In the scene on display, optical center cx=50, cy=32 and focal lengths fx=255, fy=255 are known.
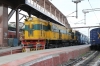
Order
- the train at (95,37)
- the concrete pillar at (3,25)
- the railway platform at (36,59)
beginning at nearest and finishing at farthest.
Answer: the railway platform at (36,59) < the train at (95,37) < the concrete pillar at (3,25)

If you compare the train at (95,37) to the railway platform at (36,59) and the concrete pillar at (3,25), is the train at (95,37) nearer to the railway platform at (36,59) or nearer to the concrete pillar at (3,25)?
the concrete pillar at (3,25)

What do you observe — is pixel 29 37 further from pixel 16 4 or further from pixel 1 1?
pixel 16 4

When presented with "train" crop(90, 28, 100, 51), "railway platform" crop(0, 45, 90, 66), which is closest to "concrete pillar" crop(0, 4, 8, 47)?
"train" crop(90, 28, 100, 51)

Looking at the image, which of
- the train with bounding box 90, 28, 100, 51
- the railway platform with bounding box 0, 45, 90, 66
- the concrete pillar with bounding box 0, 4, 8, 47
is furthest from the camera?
the concrete pillar with bounding box 0, 4, 8, 47

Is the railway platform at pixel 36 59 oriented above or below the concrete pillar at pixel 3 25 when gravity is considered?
below

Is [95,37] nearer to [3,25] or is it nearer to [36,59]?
[3,25]

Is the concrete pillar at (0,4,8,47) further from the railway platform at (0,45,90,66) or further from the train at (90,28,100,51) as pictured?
the railway platform at (0,45,90,66)

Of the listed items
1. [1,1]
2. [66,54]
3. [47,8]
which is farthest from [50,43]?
[47,8]

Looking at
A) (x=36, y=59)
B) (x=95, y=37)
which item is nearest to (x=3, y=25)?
(x=95, y=37)

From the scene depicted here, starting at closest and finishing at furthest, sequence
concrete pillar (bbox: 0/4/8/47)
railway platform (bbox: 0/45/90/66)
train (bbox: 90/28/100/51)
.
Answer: railway platform (bbox: 0/45/90/66), train (bbox: 90/28/100/51), concrete pillar (bbox: 0/4/8/47)

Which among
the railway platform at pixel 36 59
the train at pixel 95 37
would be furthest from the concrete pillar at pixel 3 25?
the railway platform at pixel 36 59

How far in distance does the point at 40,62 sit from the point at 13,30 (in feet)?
136

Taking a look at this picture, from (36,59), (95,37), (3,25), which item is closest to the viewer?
(36,59)

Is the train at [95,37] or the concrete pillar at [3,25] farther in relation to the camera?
the concrete pillar at [3,25]
